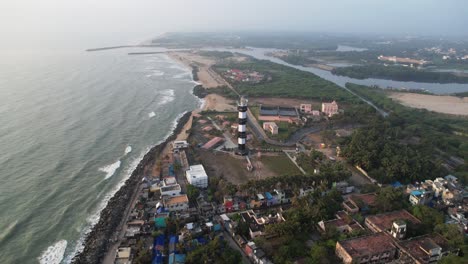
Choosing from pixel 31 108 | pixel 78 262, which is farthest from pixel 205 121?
pixel 78 262

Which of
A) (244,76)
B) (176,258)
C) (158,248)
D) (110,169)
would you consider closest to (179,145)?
(110,169)

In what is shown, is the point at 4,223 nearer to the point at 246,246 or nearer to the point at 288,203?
the point at 246,246

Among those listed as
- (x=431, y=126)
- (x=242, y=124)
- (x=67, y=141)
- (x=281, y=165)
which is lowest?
(x=281, y=165)

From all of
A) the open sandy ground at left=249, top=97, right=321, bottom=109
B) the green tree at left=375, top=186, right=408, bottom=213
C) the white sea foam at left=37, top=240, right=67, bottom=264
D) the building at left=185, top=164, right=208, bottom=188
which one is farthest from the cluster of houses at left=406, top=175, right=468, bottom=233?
the open sandy ground at left=249, top=97, right=321, bottom=109

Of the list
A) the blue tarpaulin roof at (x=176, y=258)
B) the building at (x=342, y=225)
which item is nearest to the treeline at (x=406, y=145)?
the building at (x=342, y=225)

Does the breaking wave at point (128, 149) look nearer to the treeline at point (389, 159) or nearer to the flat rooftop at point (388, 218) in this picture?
the treeline at point (389, 159)

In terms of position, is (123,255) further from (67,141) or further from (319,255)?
(67,141)

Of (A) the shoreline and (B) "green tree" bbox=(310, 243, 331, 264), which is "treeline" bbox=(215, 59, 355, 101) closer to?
(A) the shoreline
